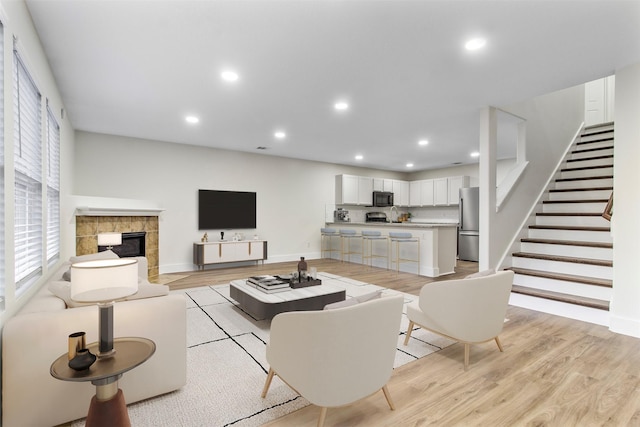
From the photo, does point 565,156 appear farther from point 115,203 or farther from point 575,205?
point 115,203

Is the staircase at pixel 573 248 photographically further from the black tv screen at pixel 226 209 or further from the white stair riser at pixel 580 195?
the black tv screen at pixel 226 209

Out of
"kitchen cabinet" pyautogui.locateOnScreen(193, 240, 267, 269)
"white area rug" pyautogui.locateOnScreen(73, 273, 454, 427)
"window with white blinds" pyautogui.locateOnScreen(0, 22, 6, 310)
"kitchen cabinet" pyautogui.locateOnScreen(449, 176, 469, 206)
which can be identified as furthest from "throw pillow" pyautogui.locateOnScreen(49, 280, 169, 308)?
"kitchen cabinet" pyautogui.locateOnScreen(449, 176, 469, 206)

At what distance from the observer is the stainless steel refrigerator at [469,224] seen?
7.50 m

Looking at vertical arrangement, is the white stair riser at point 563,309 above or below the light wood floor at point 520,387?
above

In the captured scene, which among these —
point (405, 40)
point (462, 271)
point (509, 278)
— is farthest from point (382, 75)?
point (462, 271)

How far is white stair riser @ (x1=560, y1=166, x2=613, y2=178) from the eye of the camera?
5133 millimetres

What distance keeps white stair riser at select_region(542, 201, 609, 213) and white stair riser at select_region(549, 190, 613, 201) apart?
12 cm

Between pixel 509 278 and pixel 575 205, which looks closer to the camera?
pixel 509 278

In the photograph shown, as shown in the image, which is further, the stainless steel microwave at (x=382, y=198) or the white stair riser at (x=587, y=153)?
the stainless steel microwave at (x=382, y=198)

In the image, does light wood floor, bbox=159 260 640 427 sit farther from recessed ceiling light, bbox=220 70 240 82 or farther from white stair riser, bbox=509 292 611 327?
recessed ceiling light, bbox=220 70 240 82

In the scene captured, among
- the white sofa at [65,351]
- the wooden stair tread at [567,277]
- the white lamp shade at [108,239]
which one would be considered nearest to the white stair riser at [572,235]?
the wooden stair tread at [567,277]

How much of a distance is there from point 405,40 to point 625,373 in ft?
10.2

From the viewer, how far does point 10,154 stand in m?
1.82

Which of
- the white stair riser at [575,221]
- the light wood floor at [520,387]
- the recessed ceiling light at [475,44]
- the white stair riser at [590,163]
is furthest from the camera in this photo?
the white stair riser at [590,163]
